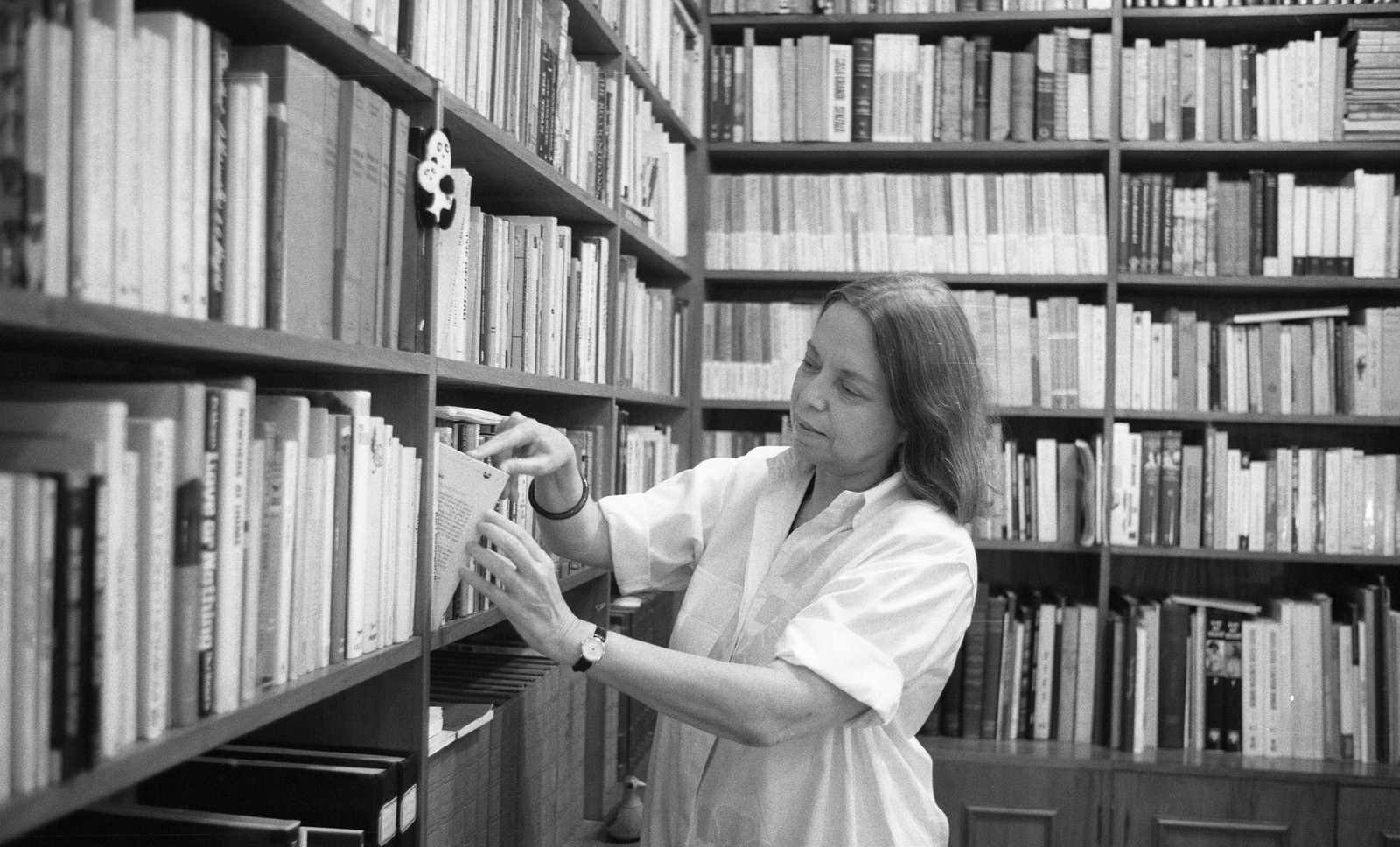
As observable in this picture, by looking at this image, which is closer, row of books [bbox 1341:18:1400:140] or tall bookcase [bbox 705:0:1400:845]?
tall bookcase [bbox 705:0:1400:845]

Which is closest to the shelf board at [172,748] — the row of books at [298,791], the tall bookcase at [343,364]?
the tall bookcase at [343,364]

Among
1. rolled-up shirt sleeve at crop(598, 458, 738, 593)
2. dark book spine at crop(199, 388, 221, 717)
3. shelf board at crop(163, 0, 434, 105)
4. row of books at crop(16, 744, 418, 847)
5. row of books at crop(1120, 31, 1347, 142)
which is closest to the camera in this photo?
dark book spine at crop(199, 388, 221, 717)

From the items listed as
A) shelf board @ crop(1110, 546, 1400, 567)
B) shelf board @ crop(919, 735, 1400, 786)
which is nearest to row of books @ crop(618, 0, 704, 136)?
shelf board @ crop(1110, 546, 1400, 567)

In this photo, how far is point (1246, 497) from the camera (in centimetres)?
275

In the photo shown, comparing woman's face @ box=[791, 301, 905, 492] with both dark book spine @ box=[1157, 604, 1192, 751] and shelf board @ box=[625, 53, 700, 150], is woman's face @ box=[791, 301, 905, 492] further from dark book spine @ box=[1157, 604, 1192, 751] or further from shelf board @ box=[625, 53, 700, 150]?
dark book spine @ box=[1157, 604, 1192, 751]

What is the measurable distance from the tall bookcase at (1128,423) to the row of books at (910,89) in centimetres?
4

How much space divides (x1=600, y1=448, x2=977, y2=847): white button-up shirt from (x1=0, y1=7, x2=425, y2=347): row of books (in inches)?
23.9

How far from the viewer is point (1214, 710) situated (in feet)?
8.87

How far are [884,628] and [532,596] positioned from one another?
43 centimetres

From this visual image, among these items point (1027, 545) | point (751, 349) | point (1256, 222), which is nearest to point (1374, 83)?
point (1256, 222)

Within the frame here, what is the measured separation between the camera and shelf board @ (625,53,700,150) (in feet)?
7.55

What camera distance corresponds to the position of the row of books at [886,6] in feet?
9.37

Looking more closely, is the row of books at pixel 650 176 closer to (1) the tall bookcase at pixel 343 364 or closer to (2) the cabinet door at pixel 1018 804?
(1) the tall bookcase at pixel 343 364

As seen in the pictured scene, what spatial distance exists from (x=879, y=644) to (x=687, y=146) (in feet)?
6.78
